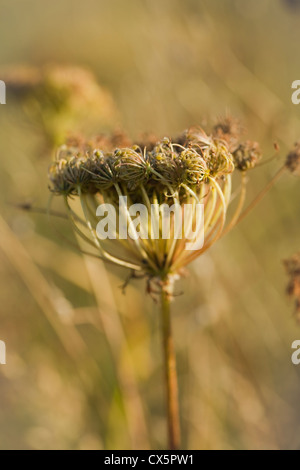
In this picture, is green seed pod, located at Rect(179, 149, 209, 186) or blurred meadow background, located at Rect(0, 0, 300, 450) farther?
blurred meadow background, located at Rect(0, 0, 300, 450)

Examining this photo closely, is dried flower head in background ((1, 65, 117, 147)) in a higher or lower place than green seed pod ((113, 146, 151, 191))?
higher

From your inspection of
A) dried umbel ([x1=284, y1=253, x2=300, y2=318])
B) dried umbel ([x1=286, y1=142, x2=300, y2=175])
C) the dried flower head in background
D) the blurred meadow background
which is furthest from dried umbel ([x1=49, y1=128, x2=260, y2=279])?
the dried flower head in background

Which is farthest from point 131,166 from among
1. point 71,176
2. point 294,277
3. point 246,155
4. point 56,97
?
point 56,97

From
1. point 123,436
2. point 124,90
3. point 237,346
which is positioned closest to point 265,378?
point 237,346

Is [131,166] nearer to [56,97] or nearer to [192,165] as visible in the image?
[192,165]

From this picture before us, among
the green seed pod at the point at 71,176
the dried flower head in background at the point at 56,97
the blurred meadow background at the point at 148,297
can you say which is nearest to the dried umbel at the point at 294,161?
the blurred meadow background at the point at 148,297

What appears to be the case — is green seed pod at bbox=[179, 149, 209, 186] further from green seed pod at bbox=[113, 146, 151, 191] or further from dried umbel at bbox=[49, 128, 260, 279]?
green seed pod at bbox=[113, 146, 151, 191]

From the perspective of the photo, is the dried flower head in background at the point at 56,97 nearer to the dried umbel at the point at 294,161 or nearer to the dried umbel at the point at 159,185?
the dried umbel at the point at 159,185
